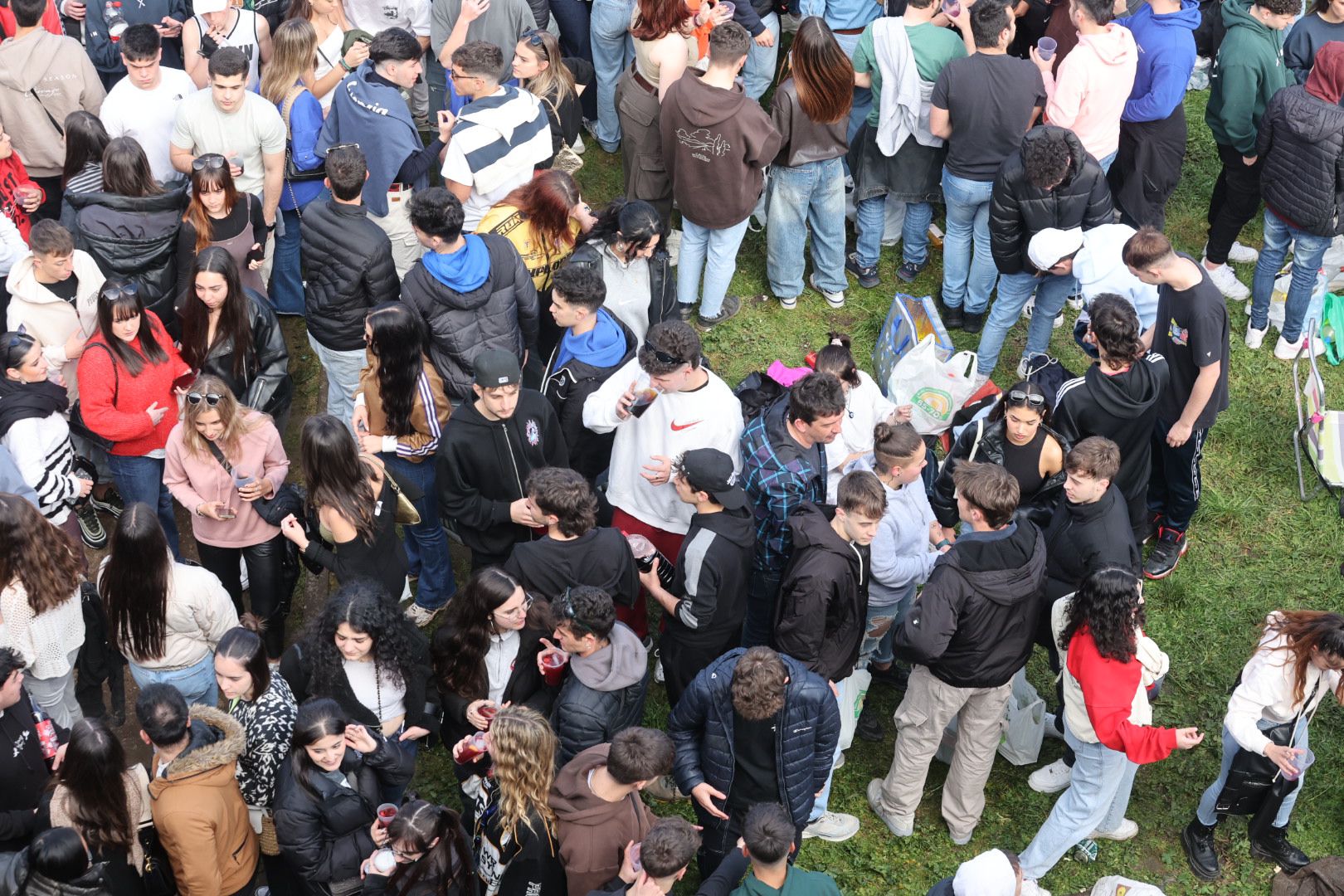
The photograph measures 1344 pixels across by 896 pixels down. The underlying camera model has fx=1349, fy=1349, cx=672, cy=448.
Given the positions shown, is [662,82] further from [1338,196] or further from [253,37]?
[1338,196]

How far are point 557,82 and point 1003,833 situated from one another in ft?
16.6

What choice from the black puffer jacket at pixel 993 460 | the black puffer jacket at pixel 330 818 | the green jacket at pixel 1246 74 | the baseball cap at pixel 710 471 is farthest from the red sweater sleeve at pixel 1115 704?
the green jacket at pixel 1246 74

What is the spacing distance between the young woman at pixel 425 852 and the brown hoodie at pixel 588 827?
383mm

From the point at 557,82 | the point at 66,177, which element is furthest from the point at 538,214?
the point at 66,177

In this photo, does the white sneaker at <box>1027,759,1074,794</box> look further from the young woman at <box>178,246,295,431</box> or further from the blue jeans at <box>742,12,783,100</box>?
the blue jeans at <box>742,12,783,100</box>

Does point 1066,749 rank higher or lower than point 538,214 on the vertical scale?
lower

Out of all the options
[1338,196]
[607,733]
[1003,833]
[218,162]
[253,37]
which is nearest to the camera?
[607,733]

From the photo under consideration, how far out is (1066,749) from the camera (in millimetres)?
6676

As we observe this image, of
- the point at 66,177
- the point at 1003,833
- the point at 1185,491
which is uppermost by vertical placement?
the point at 66,177

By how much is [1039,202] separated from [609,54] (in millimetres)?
3424

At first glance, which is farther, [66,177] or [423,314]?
[66,177]

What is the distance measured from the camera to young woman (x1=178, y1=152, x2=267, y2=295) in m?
7.23

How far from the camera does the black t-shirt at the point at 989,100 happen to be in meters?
8.16

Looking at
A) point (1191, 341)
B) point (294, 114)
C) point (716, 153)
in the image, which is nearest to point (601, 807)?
point (1191, 341)
